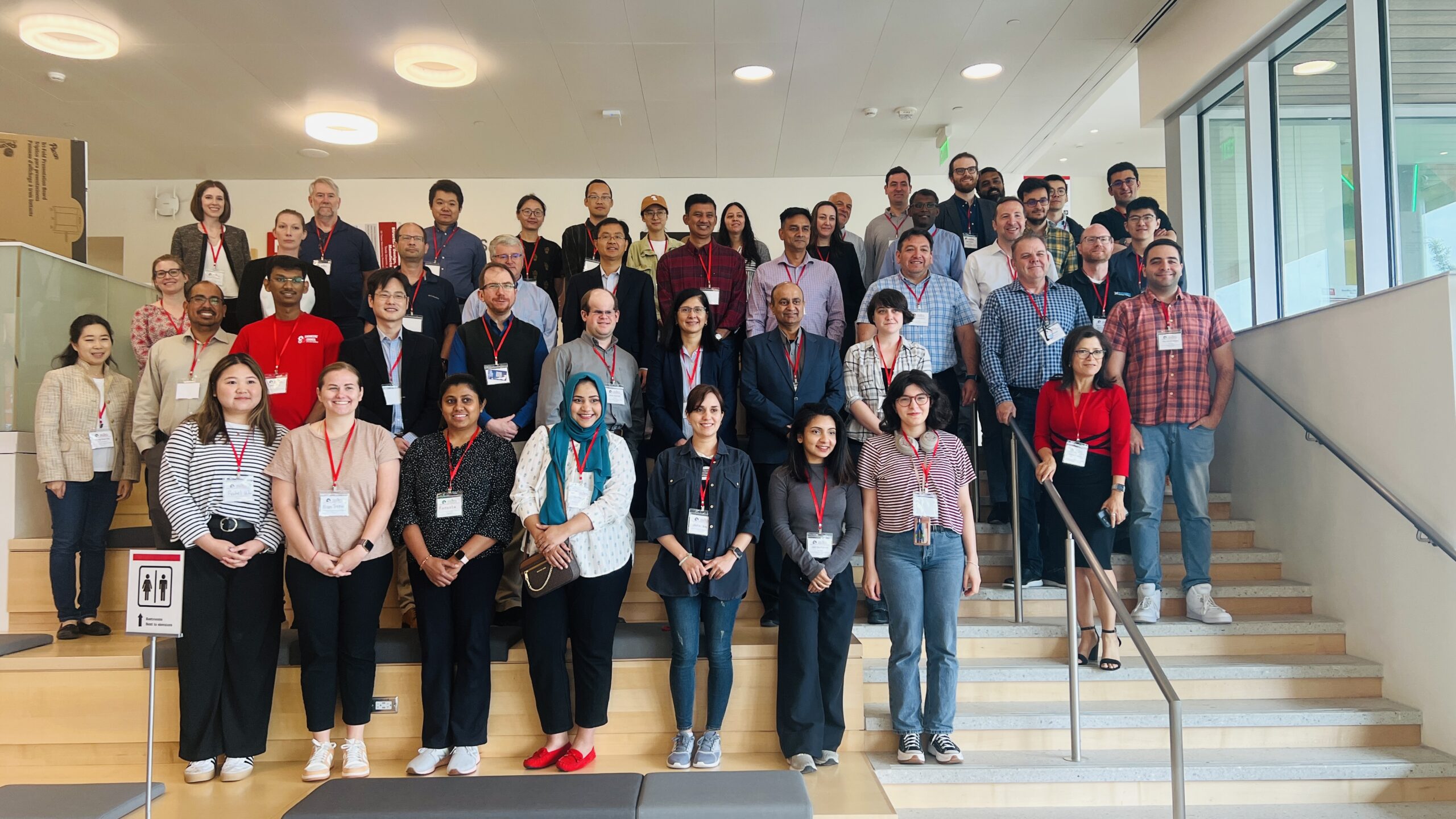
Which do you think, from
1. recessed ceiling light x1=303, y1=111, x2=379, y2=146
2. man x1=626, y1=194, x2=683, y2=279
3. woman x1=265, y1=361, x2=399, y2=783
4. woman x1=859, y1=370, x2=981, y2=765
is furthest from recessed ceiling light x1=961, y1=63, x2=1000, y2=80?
woman x1=265, y1=361, x2=399, y2=783

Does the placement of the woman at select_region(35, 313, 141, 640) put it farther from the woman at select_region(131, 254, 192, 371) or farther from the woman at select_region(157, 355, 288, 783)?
the woman at select_region(157, 355, 288, 783)

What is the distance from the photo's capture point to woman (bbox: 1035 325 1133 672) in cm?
426

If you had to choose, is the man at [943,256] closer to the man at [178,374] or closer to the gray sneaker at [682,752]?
the gray sneaker at [682,752]

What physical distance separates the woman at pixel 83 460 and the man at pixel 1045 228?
5.26 metres

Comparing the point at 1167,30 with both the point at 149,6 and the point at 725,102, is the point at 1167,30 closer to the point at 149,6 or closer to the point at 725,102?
the point at 725,102

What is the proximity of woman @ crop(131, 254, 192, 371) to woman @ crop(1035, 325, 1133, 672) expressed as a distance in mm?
4760

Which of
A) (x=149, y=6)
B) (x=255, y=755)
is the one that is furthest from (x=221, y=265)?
(x=255, y=755)

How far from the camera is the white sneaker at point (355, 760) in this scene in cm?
365

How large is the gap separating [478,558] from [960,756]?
6.94ft

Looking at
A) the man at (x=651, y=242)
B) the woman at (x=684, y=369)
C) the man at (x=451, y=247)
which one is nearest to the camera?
the woman at (x=684, y=369)

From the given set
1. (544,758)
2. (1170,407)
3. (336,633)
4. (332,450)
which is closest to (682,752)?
(544,758)

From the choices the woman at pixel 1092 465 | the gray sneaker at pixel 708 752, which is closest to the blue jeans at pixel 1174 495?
the woman at pixel 1092 465

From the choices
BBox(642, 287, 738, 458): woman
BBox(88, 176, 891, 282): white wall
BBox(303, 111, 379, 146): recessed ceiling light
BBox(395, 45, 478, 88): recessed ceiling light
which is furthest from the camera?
BBox(88, 176, 891, 282): white wall

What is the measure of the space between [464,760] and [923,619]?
6.40 feet
